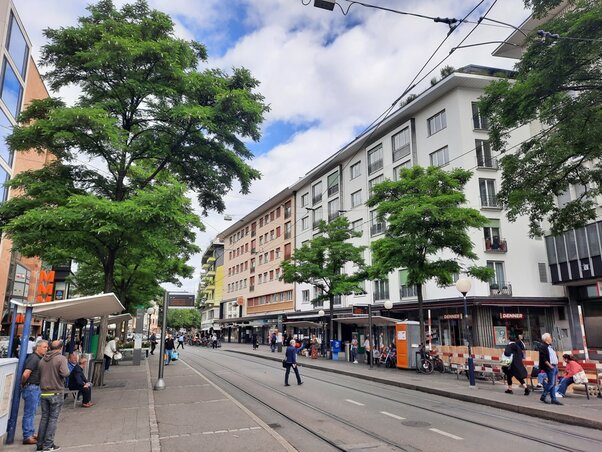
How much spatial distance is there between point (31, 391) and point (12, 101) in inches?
1128

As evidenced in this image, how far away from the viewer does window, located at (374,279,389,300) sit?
3519cm

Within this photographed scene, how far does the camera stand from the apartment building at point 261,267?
54659 mm

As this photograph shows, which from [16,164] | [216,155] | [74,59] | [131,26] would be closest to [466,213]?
[216,155]

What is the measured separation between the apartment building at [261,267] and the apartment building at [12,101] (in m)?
26.0

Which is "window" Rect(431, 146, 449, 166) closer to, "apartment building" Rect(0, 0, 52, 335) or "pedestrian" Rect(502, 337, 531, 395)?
"pedestrian" Rect(502, 337, 531, 395)

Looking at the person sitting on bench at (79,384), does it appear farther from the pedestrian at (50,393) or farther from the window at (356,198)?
the window at (356,198)

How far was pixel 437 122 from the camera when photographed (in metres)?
32.2

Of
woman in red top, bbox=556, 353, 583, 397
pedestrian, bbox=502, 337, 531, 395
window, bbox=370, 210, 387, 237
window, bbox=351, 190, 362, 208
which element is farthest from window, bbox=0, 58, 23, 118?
woman in red top, bbox=556, 353, 583, 397

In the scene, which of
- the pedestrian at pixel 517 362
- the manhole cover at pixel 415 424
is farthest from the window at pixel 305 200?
the manhole cover at pixel 415 424

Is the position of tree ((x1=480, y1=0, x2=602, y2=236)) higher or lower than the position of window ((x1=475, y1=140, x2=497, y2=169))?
lower

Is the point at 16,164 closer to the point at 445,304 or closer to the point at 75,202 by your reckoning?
the point at 75,202

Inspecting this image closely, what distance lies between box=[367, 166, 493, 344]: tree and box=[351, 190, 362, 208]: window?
19396 millimetres

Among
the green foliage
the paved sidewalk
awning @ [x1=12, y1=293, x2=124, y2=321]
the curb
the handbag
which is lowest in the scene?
the curb

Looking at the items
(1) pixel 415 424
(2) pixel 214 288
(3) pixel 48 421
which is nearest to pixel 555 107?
(1) pixel 415 424
